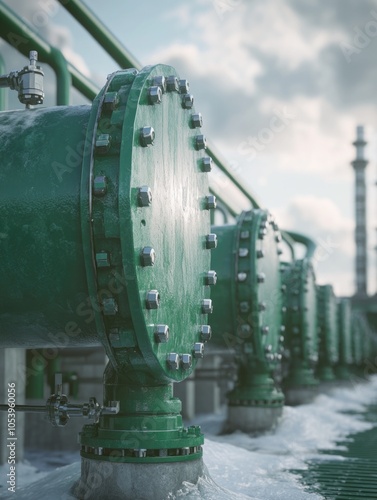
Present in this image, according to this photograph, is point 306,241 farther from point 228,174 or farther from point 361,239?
point 361,239

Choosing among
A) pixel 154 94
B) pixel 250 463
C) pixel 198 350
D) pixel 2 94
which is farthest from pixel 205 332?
pixel 2 94

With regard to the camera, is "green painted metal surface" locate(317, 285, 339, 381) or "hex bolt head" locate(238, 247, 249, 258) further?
"green painted metal surface" locate(317, 285, 339, 381)

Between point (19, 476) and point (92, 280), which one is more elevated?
point (92, 280)

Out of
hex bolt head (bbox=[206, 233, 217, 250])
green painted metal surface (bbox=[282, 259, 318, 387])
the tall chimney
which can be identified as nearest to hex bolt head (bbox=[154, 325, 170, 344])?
hex bolt head (bbox=[206, 233, 217, 250])

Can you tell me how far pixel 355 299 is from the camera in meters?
45.3

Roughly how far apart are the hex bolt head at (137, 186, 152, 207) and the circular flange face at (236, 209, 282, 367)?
363 centimetres

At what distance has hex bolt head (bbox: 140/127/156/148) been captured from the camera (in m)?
3.41

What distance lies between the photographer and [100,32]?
24.4 ft

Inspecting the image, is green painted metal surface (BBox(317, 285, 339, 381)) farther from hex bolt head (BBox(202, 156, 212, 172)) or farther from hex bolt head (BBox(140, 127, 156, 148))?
hex bolt head (BBox(140, 127, 156, 148))

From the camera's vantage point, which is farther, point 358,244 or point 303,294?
point 358,244

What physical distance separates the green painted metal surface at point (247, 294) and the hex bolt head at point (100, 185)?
3.78 metres

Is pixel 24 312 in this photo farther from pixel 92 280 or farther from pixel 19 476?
pixel 19 476

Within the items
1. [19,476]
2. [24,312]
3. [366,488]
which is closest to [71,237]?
[24,312]

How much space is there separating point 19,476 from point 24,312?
2.79 metres
